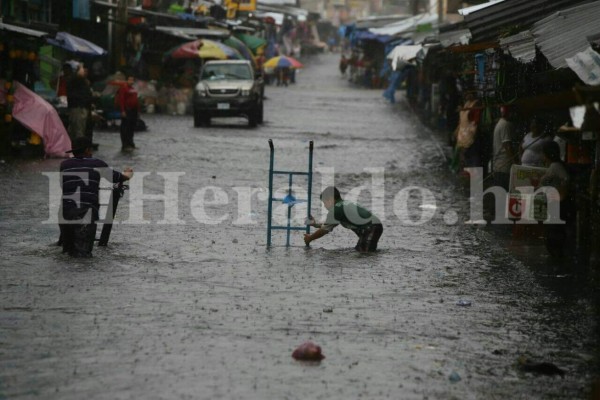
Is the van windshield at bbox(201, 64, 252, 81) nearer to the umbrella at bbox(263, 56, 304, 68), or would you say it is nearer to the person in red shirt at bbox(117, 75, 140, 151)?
the person in red shirt at bbox(117, 75, 140, 151)

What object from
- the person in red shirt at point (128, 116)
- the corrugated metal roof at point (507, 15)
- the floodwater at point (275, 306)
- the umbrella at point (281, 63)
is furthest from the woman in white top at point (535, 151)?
the umbrella at point (281, 63)

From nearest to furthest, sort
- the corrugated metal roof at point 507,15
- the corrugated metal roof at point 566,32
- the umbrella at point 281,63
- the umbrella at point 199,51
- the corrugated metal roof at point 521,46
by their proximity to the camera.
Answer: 1. the corrugated metal roof at point 566,32
2. the corrugated metal roof at point 521,46
3. the corrugated metal roof at point 507,15
4. the umbrella at point 199,51
5. the umbrella at point 281,63

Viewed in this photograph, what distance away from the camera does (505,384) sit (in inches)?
321

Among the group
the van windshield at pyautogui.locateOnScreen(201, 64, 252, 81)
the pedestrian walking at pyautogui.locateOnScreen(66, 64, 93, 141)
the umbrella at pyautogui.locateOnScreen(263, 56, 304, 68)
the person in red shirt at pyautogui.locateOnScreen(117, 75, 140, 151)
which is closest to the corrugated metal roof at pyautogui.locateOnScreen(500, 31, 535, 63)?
the pedestrian walking at pyautogui.locateOnScreen(66, 64, 93, 141)

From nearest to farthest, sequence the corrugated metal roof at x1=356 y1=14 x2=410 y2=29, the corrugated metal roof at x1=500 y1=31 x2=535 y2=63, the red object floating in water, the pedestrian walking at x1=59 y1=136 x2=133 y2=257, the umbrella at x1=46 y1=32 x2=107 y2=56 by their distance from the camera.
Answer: the red object floating in water, the pedestrian walking at x1=59 y1=136 x2=133 y2=257, the corrugated metal roof at x1=500 y1=31 x2=535 y2=63, the umbrella at x1=46 y1=32 x2=107 y2=56, the corrugated metal roof at x1=356 y1=14 x2=410 y2=29

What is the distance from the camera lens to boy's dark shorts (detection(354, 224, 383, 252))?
1438 cm

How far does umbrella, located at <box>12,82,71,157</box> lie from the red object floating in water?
1581 centimetres

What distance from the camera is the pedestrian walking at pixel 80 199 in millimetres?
13312

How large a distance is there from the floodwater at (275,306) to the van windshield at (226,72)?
51.4 feet

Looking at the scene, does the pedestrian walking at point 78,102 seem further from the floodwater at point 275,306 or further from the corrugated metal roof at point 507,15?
the corrugated metal roof at point 507,15

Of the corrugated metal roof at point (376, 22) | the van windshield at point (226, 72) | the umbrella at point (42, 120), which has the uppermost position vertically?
the corrugated metal roof at point (376, 22)

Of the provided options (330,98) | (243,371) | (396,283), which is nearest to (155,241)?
(396,283)

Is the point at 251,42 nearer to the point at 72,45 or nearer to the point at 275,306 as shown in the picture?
the point at 72,45

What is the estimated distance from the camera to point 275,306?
10805 millimetres
